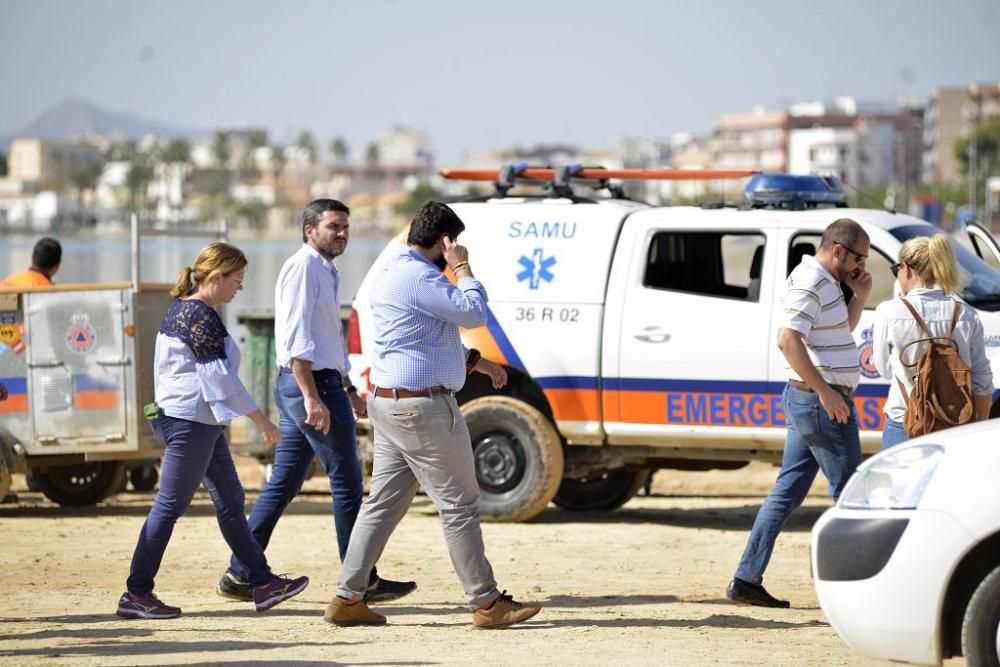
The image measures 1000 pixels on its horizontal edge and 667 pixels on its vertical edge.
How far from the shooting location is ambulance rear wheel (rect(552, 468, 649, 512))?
12.2m

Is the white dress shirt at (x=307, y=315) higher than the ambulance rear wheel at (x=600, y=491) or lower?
higher

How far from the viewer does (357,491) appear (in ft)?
27.0

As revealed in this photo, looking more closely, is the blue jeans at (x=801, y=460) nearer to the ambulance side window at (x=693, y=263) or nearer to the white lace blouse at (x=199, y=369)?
the white lace blouse at (x=199, y=369)

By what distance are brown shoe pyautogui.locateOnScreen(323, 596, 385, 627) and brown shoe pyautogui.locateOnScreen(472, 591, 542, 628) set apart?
0.47 m

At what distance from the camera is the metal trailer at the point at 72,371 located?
11.9 metres

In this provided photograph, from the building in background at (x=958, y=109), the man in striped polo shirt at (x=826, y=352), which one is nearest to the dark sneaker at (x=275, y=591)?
the man in striped polo shirt at (x=826, y=352)

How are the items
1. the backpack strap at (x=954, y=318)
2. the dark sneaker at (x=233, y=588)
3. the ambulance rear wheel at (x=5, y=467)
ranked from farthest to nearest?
1. the ambulance rear wheel at (x=5, y=467)
2. the dark sneaker at (x=233, y=588)
3. the backpack strap at (x=954, y=318)

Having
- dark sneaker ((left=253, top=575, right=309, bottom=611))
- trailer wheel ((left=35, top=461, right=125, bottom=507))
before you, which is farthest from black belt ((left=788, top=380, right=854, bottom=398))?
trailer wheel ((left=35, top=461, right=125, bottom=507))

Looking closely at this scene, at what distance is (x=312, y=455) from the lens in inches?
332

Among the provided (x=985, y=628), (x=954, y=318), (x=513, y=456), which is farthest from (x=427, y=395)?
(x=513, y=456)

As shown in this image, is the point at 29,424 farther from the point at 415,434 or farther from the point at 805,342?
the point at 805,342

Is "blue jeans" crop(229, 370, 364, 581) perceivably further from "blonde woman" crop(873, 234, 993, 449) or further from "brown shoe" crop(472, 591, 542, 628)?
"blonde woman" crop(873, 234, 993, 449)

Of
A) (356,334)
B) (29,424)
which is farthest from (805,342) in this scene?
(29,424)

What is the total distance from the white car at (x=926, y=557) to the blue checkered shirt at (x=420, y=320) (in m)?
1.91
